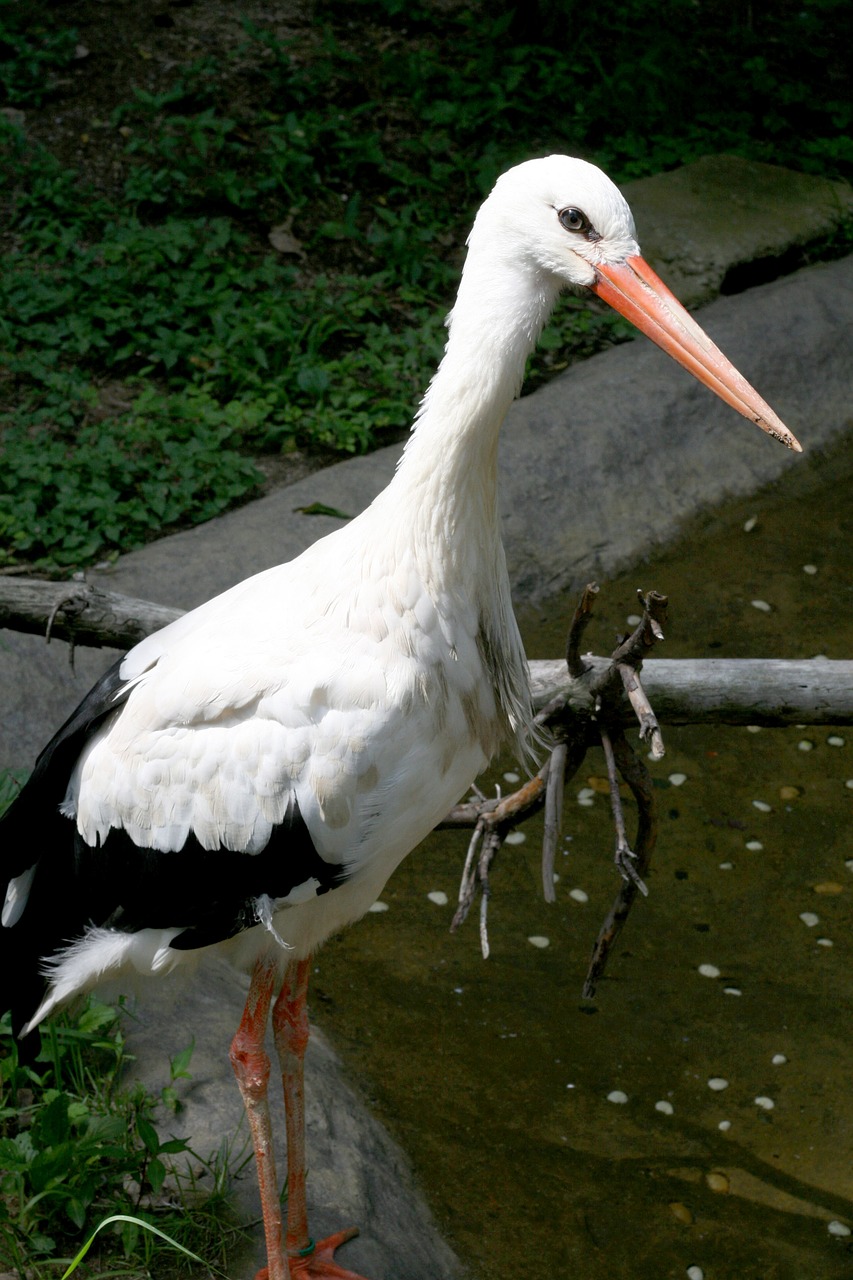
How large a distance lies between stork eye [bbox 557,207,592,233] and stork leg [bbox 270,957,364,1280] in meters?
1.55

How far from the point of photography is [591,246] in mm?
2191

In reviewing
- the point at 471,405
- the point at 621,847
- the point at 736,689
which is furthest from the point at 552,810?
the point at 471,405

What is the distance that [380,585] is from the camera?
94.5 inches

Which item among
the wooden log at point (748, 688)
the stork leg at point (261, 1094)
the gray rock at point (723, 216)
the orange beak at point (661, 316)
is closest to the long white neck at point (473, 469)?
the orange beak at point (661, 316)

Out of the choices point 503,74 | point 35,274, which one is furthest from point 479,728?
point 503,74

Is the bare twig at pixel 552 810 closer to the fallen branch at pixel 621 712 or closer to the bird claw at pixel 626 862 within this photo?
the fallen branch at pixel 621 712

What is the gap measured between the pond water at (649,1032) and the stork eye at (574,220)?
6.86ft

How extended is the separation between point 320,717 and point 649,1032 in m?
1.63

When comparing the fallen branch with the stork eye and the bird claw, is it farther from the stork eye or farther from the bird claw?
the stork eye

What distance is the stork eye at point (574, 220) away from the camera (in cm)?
218

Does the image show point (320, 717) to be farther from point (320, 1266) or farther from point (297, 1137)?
point (320, 1266)

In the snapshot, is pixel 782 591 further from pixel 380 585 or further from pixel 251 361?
pixel 380 585

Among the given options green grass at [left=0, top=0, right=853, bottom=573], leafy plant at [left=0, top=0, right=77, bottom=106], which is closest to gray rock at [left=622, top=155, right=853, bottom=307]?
green grass at [left=0, top=0, right=853, bottom=573]

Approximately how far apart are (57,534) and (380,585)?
88.0 inches
